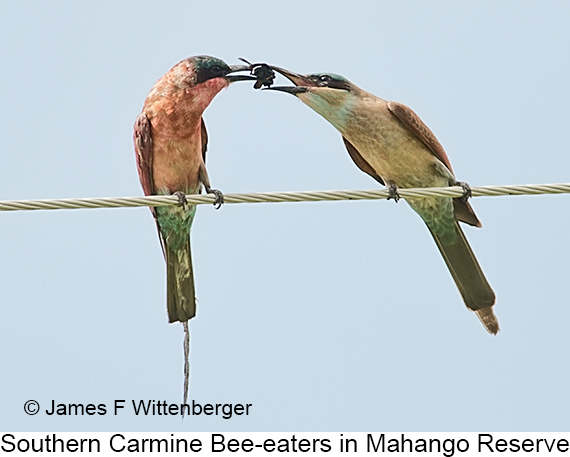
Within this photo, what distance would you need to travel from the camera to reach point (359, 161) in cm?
589

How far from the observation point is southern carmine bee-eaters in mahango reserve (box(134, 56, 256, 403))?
5.64 m

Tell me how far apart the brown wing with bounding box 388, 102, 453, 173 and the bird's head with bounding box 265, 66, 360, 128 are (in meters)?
0.26

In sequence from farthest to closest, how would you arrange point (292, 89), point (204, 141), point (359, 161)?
1. point (204, 141)
2. point (359, 161)
3. point (292, 89)

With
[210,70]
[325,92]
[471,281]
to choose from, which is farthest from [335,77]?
[471,281]

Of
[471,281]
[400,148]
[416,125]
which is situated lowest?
[471,281]

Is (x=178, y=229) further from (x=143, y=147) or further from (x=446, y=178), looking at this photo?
(x=446, y=178)

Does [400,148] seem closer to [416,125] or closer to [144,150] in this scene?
[416,125]

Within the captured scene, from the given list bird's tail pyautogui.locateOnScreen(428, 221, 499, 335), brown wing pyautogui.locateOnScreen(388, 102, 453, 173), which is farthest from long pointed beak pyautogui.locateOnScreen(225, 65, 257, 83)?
bird's tail pyautogui.locateOnScreen(428, 221, 499, 335)

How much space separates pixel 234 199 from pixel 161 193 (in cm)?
166

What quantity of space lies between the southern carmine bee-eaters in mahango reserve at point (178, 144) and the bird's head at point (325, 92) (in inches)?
12.2

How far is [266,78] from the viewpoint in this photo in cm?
561

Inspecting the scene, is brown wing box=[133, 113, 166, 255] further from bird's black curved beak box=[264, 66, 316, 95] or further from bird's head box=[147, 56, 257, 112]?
bird's black curved beak box=[264, 66, 316, 95]

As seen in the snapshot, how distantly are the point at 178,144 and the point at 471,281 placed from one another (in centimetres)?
198
